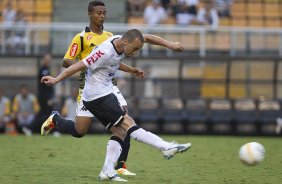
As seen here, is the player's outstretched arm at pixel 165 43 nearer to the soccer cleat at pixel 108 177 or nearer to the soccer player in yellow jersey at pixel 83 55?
the soccer player in yellow jersey at pixel 83 55

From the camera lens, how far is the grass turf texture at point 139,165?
34.3 feet

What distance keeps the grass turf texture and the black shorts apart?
0.82m

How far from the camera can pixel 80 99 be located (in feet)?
36.5

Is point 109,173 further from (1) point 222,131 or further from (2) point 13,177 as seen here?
(1) point 222,131

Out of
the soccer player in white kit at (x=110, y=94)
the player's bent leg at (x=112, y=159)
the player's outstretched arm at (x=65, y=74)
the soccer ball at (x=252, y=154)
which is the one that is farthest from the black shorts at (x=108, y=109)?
the soccer ball at (x=252, y=154)

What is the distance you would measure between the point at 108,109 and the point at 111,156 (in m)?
0.64

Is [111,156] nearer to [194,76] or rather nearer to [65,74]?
[65,74]

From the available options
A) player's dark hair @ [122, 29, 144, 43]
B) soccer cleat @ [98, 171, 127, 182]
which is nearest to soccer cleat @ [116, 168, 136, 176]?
soccer cleat @ [98, 171, 127, 182]

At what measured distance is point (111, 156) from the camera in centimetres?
1030

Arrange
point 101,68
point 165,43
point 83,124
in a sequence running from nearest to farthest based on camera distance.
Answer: point 101,68 → point 165,43 → point 83,124

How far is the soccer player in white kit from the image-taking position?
9781mm

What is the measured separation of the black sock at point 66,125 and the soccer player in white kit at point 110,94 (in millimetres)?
842

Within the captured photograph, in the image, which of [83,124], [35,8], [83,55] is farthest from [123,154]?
[35,8]

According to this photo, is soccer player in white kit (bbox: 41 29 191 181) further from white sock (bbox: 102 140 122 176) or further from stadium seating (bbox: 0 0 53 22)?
stadium seating (bbox: 0 0 53 22)
